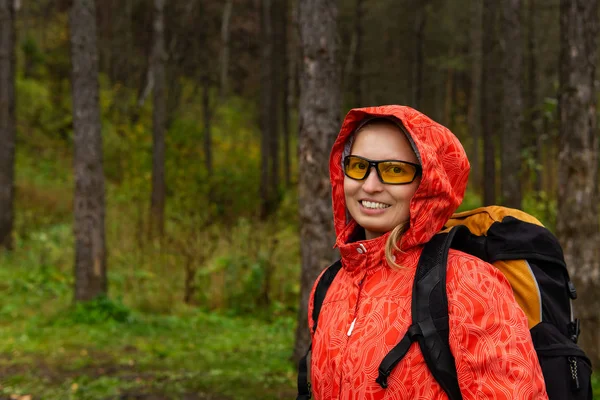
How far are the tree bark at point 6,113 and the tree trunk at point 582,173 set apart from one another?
39.3 ft

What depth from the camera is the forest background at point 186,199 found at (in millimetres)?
6086

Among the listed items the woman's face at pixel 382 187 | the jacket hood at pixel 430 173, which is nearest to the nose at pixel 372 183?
the woman's face at pixel 382 187

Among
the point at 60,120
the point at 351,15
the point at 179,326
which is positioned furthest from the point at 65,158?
the point at 179,326

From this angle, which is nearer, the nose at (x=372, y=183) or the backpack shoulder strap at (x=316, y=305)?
the nose at (x=372, y=183)

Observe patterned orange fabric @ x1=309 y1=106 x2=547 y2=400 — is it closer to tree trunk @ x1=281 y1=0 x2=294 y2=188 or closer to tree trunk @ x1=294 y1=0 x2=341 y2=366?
tree trunk @ x1=294 y1=0 x2=341 y2=366

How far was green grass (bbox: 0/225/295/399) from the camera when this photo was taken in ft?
20.6

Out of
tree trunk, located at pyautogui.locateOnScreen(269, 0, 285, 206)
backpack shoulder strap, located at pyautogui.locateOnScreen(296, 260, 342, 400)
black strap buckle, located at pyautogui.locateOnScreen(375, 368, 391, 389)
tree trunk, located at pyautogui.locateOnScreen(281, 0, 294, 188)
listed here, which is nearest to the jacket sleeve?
black strap buckle, located at pyautogui.locateOnScreen(375, 368, 391, 389)

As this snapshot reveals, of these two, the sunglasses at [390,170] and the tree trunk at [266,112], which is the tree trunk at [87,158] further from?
the tree trunk at [266,112]

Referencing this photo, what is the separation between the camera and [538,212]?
11461 mm

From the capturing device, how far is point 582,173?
5.69 metres

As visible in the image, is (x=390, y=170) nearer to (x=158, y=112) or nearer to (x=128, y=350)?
(x=128, y=350)

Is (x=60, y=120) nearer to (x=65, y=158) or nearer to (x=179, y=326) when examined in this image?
(x=65, y=158)

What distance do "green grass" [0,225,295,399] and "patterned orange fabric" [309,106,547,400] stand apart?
425 cm

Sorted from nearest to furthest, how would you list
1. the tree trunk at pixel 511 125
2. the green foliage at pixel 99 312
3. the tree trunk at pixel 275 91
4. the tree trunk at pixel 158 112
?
the green foliage at pixel 99 312
the tree trunk at pixel 511 125
the tree trunk at pixel 158 112
the tree trunk at pixel 275 91
